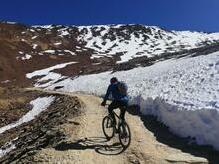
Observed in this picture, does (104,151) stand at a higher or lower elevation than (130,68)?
lower

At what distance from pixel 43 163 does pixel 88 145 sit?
272 centimetres

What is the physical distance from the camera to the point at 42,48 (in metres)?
124

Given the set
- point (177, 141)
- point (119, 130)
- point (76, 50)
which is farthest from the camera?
point (76, 50)

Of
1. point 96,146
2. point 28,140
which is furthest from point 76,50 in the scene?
point 96,146

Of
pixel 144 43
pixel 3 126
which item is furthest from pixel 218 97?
pixel 144 43

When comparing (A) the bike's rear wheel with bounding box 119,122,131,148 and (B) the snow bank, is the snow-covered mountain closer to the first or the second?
(A) the bike's rear wheel with bounding box 119,122,131,148

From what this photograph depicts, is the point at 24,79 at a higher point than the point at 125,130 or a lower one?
higher

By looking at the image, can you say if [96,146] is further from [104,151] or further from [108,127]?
[108,127]

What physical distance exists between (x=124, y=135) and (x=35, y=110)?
22221 millimetres

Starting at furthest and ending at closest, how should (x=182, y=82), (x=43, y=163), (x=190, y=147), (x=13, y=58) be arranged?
(x=13, y=58) < (x=182, y=82) < (x=190, y=147) < (x=43, y=163)

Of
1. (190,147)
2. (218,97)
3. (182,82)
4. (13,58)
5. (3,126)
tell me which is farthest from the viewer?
(13,58)

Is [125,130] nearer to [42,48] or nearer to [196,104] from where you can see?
[196,104]

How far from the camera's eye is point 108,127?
713 inches

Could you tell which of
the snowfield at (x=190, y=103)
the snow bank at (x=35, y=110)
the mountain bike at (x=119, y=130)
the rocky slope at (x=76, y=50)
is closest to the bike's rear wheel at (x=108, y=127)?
the mountain bike at (x=119, y=130)
